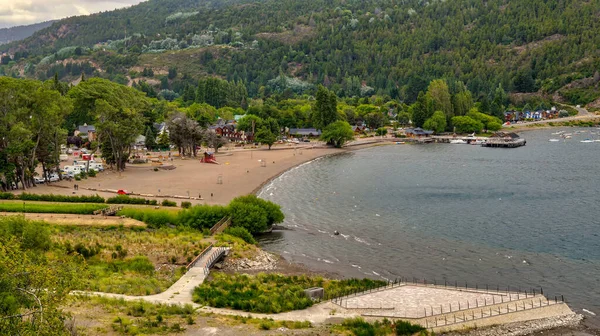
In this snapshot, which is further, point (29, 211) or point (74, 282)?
point (29, 211)

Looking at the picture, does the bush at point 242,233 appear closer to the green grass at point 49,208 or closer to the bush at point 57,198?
the green grass at point 49,208

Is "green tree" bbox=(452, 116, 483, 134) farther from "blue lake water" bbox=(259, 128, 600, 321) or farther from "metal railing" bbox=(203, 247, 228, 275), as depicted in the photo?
"metal railing" bbox=(203, 247, 228, 275)

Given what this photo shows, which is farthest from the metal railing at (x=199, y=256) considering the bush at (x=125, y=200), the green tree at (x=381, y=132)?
the green tree at (x=381, y=132)

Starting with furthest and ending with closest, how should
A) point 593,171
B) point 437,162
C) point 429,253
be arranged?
point 437,162
point 593,171
point 429,253

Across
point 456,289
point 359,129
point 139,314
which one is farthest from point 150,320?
point 359,129

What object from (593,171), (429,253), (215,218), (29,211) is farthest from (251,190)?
(593,171)

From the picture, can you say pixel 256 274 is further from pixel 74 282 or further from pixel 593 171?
pixel 593 171

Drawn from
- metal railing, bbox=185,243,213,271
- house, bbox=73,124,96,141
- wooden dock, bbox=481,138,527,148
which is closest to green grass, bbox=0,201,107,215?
metal railing, bbox=185,243,213,271

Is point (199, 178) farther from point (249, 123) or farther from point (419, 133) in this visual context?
point (419, 133)
